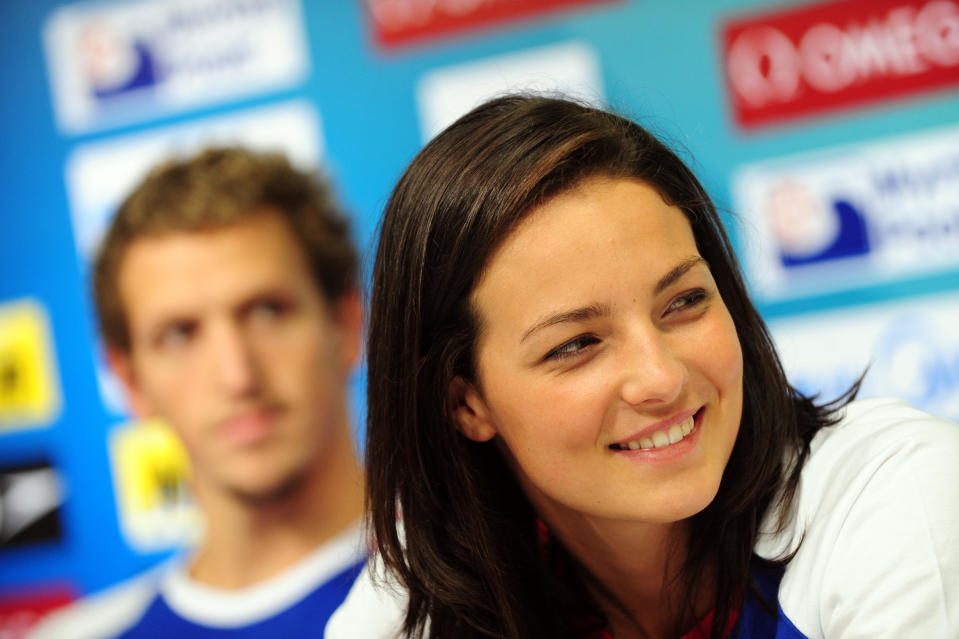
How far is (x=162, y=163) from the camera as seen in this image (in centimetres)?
196

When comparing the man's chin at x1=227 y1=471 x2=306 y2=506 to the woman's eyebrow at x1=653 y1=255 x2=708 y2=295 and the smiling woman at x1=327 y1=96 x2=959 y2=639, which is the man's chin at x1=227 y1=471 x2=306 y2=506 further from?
the woman's eyebrow at x1=653 y1=255 x2=708 y2=295

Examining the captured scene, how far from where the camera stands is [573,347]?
954mm

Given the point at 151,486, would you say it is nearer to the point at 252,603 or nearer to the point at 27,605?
the point at 27,605

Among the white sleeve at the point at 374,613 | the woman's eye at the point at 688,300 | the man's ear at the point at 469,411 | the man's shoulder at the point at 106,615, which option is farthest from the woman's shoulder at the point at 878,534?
the man's shoulder at the point at 106,615

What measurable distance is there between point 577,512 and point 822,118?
3.89ft

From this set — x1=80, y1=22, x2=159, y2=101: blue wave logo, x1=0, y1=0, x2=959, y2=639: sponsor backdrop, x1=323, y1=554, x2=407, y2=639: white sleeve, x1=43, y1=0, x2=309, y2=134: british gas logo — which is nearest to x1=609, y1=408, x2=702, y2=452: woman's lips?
x1=323, y1=554, x2=407, y2=639: white sleeve

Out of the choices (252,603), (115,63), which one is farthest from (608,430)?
(115,63)

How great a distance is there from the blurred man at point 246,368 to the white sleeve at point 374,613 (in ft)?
1.85

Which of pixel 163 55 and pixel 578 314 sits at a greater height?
pixel 163 55

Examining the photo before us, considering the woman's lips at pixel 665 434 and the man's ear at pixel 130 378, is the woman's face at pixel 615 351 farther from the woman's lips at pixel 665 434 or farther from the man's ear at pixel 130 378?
the man's ear at pixel 130 378

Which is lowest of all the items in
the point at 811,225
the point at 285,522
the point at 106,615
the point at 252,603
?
the point at 106,615

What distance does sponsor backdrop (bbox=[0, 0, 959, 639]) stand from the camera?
1896mm

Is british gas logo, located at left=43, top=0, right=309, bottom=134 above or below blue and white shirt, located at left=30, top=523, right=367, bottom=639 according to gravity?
above

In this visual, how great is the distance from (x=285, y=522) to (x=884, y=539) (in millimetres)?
1268
